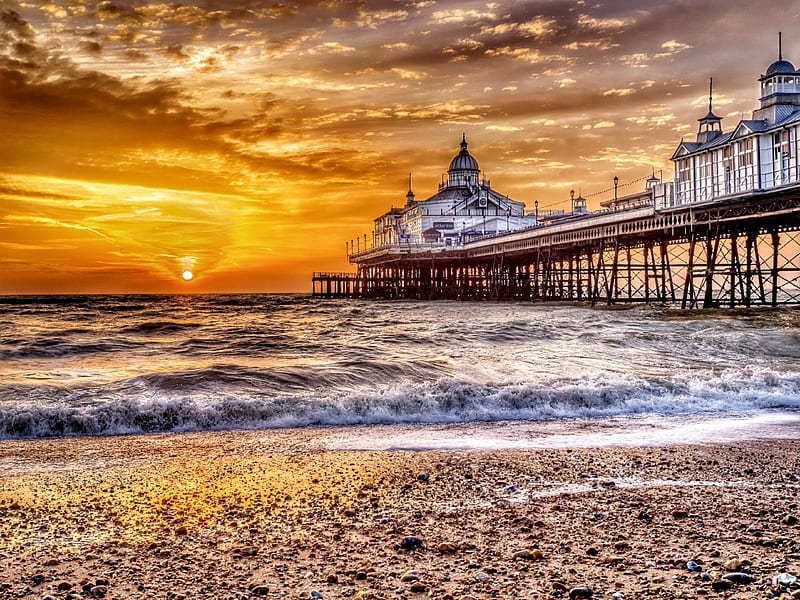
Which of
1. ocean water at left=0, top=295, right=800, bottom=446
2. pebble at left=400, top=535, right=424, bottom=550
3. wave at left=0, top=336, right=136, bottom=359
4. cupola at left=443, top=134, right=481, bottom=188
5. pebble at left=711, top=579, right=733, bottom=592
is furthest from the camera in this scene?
cupola at left=443, top=134, right=481, bottom=188

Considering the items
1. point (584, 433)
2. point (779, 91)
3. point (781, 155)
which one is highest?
point (779, 91)

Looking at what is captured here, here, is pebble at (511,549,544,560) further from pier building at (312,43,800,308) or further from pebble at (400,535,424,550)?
pier building at (312,43,800,308)

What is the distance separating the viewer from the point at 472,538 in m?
4.55

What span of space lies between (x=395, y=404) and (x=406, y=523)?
5.12m

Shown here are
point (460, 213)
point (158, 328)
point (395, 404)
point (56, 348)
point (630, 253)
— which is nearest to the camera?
point (395, 404)

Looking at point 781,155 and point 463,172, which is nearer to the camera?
point 781,155

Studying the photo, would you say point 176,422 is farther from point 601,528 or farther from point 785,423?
point 785,423

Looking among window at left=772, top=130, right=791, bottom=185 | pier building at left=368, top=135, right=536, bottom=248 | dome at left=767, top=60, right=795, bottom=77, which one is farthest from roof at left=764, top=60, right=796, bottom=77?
pier building at left=368, top=135, right=536, bottom=248

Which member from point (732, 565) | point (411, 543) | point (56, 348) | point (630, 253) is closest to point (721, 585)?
point (732, 565)

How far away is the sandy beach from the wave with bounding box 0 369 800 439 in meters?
1.78

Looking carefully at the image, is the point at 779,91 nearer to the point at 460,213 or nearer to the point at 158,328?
the point at 158,328

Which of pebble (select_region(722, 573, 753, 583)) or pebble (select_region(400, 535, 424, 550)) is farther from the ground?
pebble (select_region(722, 573, 753, 583))

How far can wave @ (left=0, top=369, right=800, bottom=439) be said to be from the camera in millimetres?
9102

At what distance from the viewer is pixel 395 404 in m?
9.98
